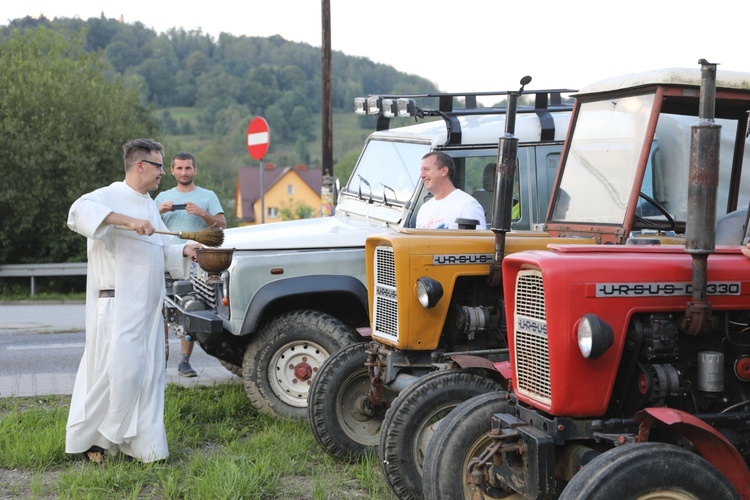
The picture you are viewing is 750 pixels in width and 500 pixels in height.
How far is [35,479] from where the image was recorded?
5922 mm

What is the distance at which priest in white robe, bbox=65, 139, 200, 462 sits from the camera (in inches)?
247

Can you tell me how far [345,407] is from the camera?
21.4 feet

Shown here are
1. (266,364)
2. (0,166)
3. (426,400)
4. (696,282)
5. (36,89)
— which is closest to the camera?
(696,282)

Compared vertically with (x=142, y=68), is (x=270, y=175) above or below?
below

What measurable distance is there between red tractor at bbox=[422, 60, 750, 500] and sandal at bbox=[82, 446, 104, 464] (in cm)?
262

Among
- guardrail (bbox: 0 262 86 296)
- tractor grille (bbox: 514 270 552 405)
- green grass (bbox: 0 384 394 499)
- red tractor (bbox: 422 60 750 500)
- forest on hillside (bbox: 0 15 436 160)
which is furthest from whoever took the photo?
forest on hillside (bbox: 0 15 436 160)

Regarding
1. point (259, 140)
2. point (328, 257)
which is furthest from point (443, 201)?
point (259, 140)

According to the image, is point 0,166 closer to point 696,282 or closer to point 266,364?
point 266,364

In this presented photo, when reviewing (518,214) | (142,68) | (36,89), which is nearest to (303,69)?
(142,68)

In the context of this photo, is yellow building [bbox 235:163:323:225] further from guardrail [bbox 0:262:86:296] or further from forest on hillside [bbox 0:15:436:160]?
guardrail [bbox 0:262:86:296]

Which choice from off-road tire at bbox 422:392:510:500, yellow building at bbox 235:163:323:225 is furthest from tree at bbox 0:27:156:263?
yellow building at bbox 235:163:323:225

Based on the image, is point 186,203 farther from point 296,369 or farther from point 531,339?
point 531,339

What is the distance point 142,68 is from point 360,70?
2719cm

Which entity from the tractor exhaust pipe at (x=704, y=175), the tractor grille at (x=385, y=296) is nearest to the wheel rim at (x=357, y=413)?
the tractor grille at (x=385, y=296)
